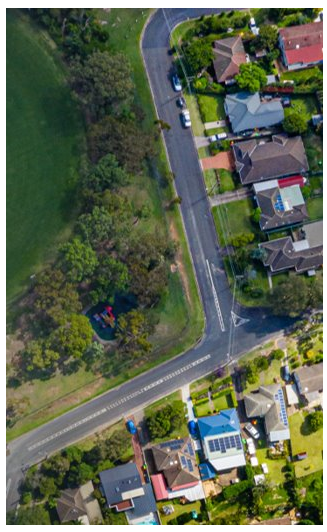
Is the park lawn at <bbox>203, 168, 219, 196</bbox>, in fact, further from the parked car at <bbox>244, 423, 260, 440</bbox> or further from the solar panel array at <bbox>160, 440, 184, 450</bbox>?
the solar panel array at <bbox>160, 440, 184, 450</bbox>

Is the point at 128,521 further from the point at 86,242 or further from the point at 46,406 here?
the point at 86,242

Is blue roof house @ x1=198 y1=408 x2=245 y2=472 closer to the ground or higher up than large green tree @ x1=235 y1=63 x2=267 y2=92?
closer to the ground

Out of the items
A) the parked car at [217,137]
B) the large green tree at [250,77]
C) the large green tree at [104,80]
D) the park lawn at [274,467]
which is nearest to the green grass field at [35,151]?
the large green tree at [104,80]

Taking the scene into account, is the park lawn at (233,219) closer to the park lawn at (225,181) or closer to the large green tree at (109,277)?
the park lawn at (225,181)

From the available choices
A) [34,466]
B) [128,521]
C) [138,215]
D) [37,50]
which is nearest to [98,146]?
[138,215]

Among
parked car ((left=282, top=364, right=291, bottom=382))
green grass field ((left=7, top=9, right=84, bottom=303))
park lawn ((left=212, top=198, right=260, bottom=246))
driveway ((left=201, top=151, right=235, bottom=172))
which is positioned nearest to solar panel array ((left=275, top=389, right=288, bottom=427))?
parked car ((left=282, top=364, right=291, bottom=382))
